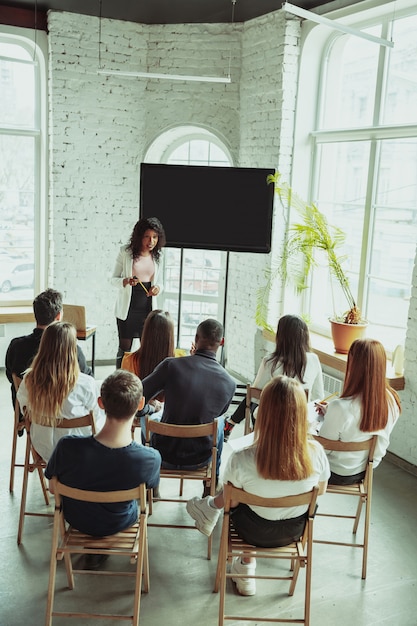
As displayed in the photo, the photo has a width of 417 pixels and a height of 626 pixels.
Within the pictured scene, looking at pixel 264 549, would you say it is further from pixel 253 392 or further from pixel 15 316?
pixel 15 316

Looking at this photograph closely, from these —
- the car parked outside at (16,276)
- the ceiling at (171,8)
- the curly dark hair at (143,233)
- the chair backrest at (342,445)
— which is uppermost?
the ceiling at (171,8)

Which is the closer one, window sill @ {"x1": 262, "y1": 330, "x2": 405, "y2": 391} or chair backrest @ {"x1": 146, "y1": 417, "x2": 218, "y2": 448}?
chair backrest @ {"x1": 146, "y1": 417, "x2": 218, "y2": 448}

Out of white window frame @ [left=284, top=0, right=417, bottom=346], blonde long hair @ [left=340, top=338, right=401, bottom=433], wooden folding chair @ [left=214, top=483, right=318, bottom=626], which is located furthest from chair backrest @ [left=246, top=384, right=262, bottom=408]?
white window frame @ [left=284, top=0, right=417, bottom=346]

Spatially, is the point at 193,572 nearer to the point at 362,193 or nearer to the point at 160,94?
the point at 362,193

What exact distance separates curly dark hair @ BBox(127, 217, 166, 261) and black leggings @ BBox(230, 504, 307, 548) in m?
3.34

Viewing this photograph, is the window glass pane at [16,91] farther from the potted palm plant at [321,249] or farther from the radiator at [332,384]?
the radiator at [332,384]

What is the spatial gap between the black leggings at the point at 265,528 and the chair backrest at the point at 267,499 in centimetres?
16

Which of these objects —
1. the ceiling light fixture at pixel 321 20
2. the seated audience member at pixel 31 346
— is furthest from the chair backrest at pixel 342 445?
the ceiling light fixture at pixel 321 20

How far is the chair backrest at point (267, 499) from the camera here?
2871 mm

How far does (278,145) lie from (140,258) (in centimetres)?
183

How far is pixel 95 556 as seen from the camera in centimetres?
368

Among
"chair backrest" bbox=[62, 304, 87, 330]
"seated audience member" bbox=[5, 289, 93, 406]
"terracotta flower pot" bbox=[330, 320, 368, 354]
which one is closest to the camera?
"seated audience member" bbox=[5, 289, 93, 406]

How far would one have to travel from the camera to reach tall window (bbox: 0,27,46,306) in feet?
23.0

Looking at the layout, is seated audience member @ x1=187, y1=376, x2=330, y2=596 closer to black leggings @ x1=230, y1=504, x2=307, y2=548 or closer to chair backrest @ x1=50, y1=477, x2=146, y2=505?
black leggings @ x1=230, y1=504, x2=307, y2=548
